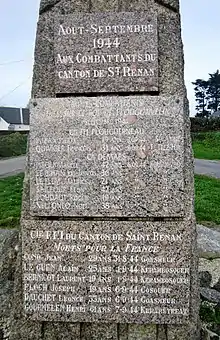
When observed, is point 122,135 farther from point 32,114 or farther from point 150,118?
point 32,114

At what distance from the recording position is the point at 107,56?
3617 millimetres

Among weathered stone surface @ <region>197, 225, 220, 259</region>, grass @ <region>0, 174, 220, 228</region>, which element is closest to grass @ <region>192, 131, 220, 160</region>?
grass @ <region>0, 174, 220, 228</region>

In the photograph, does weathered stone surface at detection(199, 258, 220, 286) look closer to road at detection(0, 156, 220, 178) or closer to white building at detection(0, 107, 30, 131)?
road at detection(0, 156, 220, 178)

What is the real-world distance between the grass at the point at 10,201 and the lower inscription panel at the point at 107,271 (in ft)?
15.6

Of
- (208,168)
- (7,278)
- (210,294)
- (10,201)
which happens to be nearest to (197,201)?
(10,201)

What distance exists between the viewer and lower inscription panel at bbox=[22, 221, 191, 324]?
3619mm

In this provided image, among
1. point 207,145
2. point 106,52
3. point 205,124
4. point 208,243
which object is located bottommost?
point 208,243

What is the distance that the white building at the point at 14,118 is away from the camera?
5788 cm

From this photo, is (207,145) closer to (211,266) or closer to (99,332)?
(211,266)

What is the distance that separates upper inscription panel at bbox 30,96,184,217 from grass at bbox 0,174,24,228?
16.1 ft

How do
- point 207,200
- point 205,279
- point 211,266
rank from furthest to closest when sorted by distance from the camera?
point 207,200
point 211,266
point 205,279

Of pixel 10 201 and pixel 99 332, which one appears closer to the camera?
pixel 99 332

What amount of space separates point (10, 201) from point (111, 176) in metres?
7.72

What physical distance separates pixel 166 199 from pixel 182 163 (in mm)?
283
